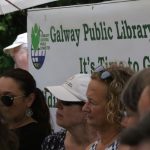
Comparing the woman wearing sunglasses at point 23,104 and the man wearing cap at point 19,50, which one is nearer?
the woman wearing sunglasses at point 23,104

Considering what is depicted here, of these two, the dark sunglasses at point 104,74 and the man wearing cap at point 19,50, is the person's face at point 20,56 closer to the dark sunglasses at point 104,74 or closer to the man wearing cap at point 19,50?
the man wearing cap at point 19,50

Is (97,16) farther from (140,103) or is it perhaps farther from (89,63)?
(140,103)

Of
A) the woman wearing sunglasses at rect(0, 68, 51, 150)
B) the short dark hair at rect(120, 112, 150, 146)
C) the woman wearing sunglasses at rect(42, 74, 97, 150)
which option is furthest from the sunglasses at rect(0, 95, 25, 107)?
the short dark hair at rect(120, 112, 150, 146)

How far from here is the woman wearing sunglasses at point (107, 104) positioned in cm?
237

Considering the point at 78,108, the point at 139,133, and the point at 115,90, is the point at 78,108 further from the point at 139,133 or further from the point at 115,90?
the point at 139,133

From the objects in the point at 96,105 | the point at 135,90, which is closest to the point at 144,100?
the point at 135,90

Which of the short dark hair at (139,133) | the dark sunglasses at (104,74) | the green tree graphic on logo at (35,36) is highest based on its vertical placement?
the green tree graphic on logo at (35,36)

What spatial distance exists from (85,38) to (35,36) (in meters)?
0.97

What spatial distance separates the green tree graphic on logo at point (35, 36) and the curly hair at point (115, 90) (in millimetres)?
2520

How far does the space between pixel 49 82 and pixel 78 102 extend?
1.63 metres

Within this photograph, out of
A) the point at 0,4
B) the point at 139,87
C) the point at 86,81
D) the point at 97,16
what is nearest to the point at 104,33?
the point at 97,16

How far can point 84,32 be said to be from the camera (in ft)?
13.6

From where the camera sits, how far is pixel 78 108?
3043mm

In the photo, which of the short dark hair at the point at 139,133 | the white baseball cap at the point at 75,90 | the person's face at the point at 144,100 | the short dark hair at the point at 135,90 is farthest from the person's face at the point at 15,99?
the short dark hair at the point at 139,133
